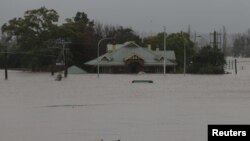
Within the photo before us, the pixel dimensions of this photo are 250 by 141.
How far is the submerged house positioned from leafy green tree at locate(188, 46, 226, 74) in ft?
11.9

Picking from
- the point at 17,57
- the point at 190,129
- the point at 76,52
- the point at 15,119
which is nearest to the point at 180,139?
the point at 190,129

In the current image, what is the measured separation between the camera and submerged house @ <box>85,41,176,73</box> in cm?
10500

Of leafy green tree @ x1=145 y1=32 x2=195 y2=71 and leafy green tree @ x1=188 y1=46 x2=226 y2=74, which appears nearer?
leafy green tree @ x1=188 y1=46 x2=226 y2=74

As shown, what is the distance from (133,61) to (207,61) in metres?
12.0

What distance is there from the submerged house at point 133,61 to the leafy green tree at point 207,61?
3636 mm

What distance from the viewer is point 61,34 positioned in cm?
10619

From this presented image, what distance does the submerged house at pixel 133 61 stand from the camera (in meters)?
105

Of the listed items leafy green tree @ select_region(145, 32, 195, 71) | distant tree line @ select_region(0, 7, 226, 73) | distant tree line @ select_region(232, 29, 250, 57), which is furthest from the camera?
distant tree line @ select_region(232, 29, 250, 57)

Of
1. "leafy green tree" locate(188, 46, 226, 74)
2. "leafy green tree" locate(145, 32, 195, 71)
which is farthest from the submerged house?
"leafy green tree" locate(145, 32, 195, 71)

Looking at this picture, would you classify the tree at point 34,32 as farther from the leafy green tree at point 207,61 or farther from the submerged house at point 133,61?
the leafy green tree at point 207,61

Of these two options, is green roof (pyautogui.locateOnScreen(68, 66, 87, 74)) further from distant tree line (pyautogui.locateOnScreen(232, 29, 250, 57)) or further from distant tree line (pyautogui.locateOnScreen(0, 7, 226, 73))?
distant tree line (pyautogui.locateOnScreen(232, 29, 250, 57))

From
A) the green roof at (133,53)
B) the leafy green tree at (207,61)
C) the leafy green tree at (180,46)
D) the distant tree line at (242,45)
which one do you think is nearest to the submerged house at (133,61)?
the green roof at (133,53)

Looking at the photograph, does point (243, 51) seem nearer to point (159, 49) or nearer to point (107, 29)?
point (107, 29)

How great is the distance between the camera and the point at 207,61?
10619 centimetres
